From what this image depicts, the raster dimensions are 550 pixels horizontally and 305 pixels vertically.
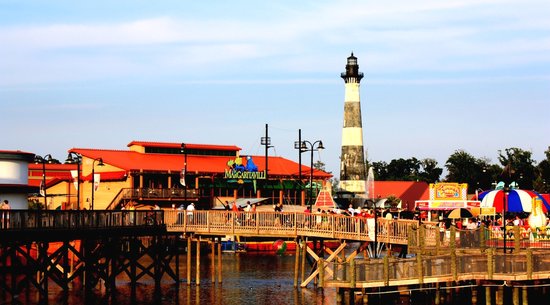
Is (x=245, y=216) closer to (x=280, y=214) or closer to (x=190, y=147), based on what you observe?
(x=280, y=214)

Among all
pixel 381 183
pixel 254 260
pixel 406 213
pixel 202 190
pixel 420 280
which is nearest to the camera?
pixel 420 280

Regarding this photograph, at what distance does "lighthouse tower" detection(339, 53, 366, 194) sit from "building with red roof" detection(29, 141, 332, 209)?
2.66m

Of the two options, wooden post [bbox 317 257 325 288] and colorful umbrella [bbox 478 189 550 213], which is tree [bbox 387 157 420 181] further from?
wooden post [bbox 317 257 325 288]

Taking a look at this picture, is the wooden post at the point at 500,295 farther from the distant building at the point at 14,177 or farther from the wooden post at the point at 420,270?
the distant building at the point at 14,177

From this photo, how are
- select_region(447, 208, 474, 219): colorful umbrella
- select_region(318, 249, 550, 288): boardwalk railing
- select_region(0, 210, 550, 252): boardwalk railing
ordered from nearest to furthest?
1. select_region(318, 249, 550, 288): boardwalk railing
2. select_region(0, 210, 550, 252): boardwalk railing
3. select_region(447, 208, 474, 219): colorful umbrella

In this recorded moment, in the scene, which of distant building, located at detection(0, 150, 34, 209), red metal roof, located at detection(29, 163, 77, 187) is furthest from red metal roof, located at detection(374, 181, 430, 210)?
distant building, located at detection(0, 150, 34, 209)

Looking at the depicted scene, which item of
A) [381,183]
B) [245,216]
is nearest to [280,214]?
[245,216]

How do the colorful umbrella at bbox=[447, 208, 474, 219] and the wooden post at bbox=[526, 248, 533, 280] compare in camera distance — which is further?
the colorful umbrella at bbox=[447, 208, 474, 219]

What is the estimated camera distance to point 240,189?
10356 centimetres

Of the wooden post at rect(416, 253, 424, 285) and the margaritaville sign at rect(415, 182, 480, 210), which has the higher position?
the margaritaville sign at rect(415, 182, 480, 210)

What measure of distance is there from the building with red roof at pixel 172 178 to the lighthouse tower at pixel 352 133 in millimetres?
2659

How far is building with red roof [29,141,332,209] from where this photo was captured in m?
97.1

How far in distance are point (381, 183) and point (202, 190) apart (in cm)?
3940

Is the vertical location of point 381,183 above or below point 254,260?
A: above
